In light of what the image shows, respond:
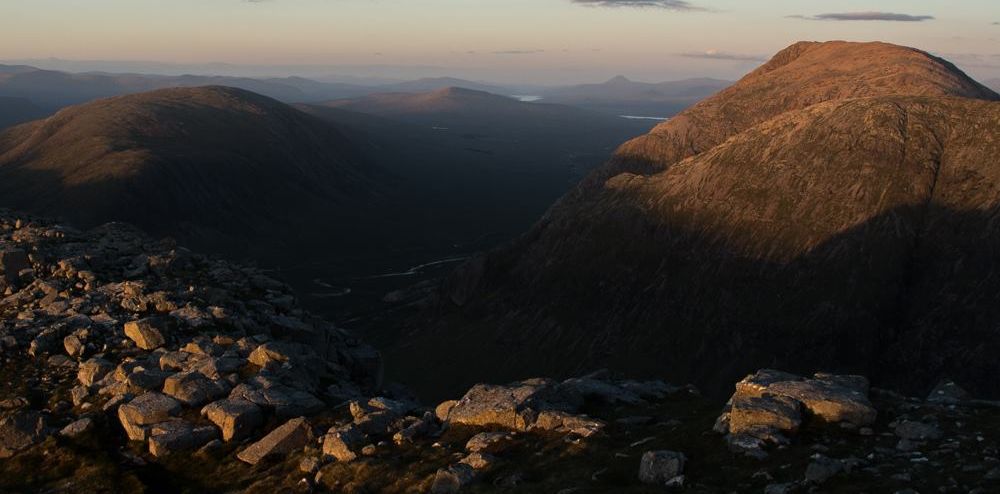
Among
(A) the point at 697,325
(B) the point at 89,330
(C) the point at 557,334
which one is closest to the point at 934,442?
(B) the point at 89,330

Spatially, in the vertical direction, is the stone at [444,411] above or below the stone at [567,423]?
below

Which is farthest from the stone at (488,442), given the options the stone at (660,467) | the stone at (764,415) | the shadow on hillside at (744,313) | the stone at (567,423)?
the shadow on hillside at (744,313)

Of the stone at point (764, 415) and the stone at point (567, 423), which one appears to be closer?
the stone at point (764, 415)

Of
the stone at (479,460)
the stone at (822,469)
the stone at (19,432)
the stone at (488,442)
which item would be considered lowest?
the stone at (19,432)

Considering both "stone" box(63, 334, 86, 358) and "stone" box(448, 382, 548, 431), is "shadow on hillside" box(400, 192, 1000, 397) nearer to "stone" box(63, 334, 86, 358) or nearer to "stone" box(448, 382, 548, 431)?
"stone" box(448, 382, 548, 431)

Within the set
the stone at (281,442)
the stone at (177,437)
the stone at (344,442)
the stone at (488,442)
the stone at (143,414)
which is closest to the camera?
the stone at (488,442)

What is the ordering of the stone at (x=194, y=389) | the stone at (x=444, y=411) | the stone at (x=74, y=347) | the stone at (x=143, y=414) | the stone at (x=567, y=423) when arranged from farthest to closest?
the stone at (x=74, y=347)
the stone at (x=194, y=389)
the stone at (x=143, y=414)
the stone at (x=444, y=411)
the stone at (x=567, y=423)

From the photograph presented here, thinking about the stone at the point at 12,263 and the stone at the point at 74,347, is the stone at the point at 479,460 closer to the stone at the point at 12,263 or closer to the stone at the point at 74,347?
the stone at the point at 74,347

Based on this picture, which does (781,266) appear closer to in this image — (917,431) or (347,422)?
(917,431)
